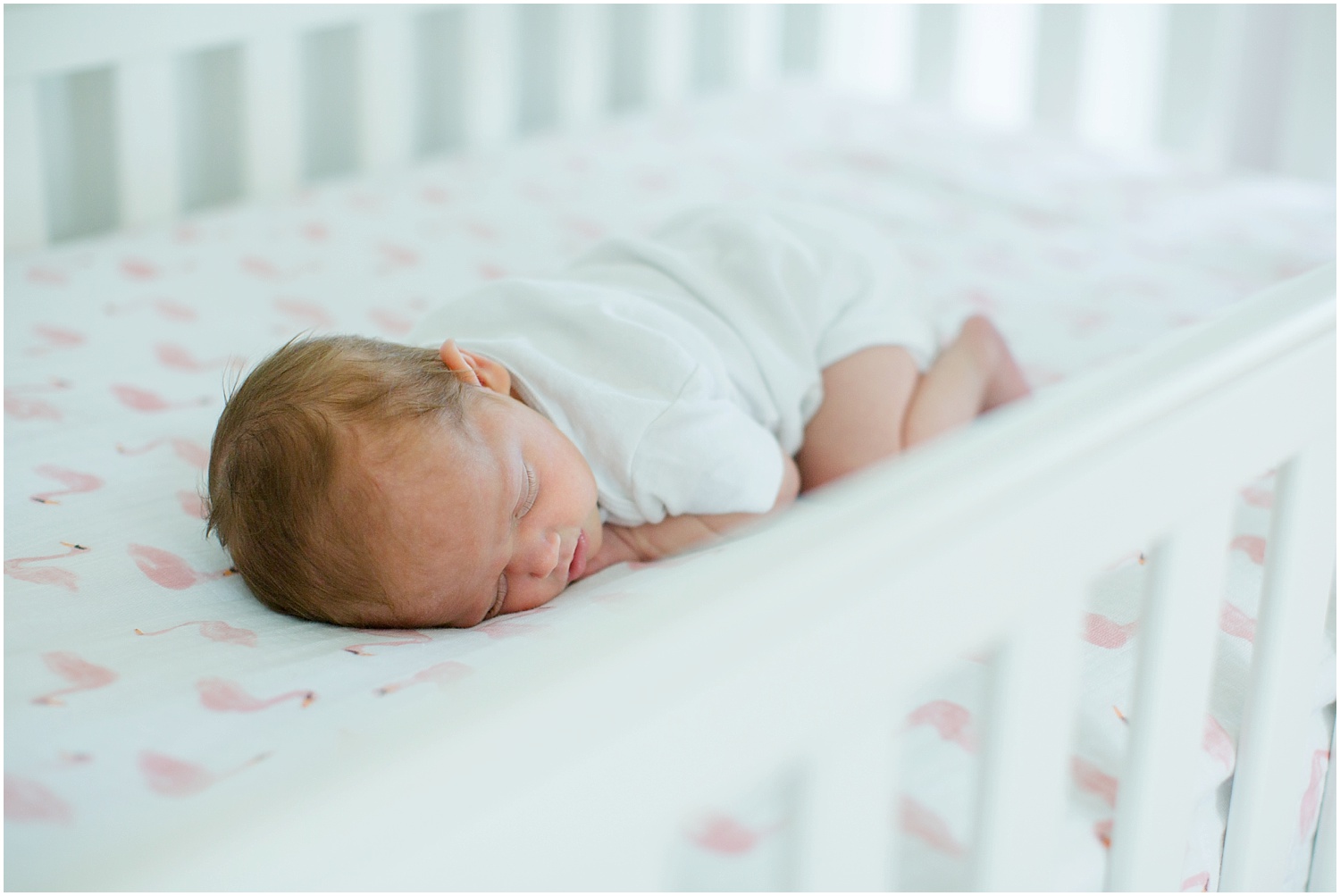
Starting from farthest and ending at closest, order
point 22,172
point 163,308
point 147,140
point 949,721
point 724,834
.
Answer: point 147,140 < point 22,172 < point 163,308 < point 949,721 < point 724,834

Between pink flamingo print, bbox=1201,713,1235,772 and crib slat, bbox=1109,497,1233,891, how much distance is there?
0.31 ft

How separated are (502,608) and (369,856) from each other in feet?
1.44

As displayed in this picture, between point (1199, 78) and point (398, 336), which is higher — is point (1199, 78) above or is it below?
above

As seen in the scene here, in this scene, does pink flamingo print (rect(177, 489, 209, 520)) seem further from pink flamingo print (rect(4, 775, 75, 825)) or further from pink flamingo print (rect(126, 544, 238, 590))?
pink flamingo print (rect(4, 775, 75, 825))

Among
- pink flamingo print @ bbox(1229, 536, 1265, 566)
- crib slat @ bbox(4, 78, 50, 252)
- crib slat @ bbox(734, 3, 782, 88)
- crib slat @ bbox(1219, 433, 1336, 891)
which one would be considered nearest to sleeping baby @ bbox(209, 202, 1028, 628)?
pink flamingo print @ bbox(1229, 536, 1265, 566)

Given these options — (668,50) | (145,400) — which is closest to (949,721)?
(145,400)

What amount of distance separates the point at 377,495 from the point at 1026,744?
0.35 metres

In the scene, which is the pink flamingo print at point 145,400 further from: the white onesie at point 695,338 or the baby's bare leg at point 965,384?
the baby's bare leg at point 965,384

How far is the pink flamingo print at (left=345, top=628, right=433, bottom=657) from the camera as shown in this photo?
0.63 meters

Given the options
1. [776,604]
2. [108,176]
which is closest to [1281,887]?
[776,604]

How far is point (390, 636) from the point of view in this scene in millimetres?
673

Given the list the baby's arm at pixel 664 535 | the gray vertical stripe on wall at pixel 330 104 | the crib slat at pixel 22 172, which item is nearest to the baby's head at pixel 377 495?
the baby's arm at pixel 664 535

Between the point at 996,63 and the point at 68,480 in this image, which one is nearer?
the point at 68,480

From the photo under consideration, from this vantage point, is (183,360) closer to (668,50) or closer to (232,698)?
(232,698)
